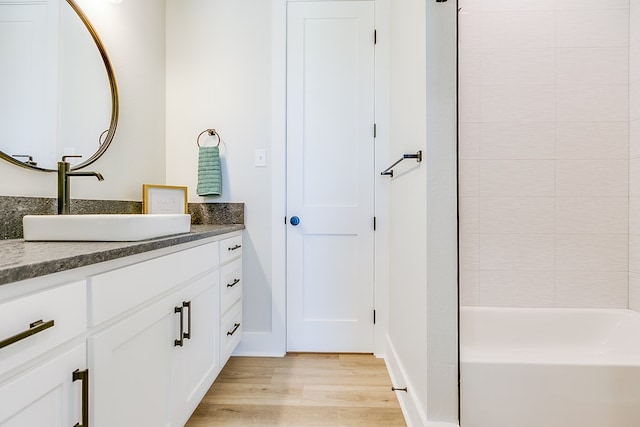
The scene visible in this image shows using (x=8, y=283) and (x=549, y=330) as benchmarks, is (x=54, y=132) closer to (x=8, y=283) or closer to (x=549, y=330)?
(x=8, y=283)

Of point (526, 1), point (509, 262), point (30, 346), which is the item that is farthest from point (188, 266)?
point (526, 1)

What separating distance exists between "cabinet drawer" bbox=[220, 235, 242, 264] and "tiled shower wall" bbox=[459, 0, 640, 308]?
4.39 ft

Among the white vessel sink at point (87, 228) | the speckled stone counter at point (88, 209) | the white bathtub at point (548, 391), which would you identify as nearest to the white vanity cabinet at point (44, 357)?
the white vessel sink at point (87, 228)

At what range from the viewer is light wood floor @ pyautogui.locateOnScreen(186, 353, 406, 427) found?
135cm

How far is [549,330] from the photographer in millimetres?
1669

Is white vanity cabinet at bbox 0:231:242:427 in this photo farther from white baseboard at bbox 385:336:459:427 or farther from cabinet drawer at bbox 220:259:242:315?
white baseboard at bbox 385:336:459:427

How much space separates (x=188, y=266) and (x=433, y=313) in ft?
3.15

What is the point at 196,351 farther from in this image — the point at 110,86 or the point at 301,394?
the point at 110,86

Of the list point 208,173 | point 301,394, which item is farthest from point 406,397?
point 208,173

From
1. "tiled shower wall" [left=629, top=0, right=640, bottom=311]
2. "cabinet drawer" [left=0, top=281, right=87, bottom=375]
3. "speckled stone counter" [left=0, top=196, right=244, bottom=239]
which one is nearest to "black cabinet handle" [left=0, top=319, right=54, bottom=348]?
"cabinet drawer" [left=0, top=281, right=87, bottom=375]

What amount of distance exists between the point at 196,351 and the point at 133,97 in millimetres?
1438

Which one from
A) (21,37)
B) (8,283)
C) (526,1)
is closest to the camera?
(8,283)

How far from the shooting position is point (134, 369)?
862 mm

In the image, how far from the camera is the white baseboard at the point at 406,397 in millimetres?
1138
